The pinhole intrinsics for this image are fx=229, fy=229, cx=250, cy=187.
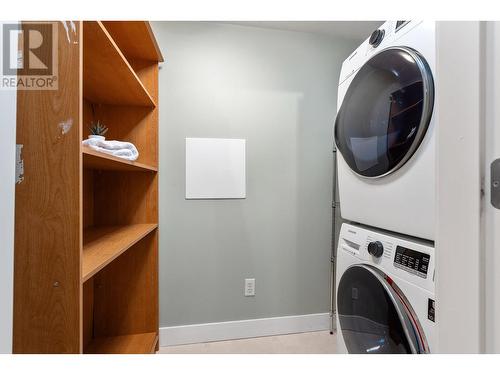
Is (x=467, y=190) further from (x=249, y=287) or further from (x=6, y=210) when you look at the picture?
(x=249, y=287)

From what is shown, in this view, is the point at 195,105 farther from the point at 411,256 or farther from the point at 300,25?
the point at 411,256

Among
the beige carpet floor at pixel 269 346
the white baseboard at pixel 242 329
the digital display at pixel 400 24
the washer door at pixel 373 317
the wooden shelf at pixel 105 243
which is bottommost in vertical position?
the beige carpet floor at pixel 269 346

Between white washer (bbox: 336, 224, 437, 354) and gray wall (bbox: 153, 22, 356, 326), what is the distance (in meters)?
0.61

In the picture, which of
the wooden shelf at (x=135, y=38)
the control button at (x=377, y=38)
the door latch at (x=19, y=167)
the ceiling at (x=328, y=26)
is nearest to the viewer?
the door latch at (x=19, y=167)

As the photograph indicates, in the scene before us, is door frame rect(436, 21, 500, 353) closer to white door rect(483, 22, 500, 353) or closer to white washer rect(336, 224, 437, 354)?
white door rect(483, 22, 500, 353)

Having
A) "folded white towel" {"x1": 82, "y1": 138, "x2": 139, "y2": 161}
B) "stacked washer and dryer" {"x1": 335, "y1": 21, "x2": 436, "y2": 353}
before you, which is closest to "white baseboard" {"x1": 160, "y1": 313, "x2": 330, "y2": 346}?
"stacked washer and dryer" {"x1": 335, "y1": 21, "x2": 436, "y2": 353}

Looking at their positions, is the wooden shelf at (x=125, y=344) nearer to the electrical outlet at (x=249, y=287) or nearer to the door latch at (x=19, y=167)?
the electrical outlet at (x=249, y=287)

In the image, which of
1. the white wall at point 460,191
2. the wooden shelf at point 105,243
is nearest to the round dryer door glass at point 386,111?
the white wall at point 460,191

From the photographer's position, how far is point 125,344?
4.21 ft

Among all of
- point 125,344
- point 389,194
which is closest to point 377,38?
point 389,194

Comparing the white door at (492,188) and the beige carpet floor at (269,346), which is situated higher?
the white door at (492,188)

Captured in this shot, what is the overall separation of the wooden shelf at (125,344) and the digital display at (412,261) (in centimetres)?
130

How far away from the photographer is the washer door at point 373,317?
717mm
